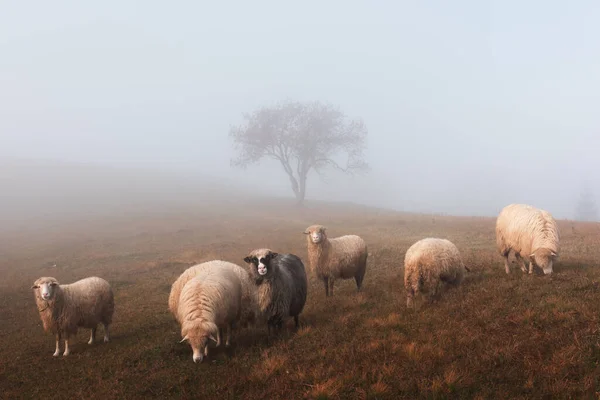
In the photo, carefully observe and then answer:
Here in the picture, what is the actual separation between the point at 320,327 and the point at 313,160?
5058 centimetres

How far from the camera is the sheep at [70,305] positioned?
987 centimetres

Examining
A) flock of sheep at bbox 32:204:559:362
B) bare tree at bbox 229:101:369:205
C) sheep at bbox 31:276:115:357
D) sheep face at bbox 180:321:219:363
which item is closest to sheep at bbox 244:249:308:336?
flock of sheep at bbox 32:204:559:362

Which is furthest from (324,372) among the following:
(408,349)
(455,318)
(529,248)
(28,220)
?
(28,220)

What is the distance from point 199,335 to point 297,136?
5123 cm

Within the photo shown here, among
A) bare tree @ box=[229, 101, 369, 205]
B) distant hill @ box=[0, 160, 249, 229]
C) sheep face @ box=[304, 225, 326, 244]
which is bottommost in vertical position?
distant hill @ box=[0, 160, 249, 229]

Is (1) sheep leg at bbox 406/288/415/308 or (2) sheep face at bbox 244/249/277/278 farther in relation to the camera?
(1) sheep leg at bbox 406/288/415/308

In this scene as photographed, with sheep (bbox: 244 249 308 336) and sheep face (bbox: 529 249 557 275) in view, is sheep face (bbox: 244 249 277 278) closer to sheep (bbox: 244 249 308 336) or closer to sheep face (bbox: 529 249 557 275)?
sheep (bbox: 244 249 308 336)

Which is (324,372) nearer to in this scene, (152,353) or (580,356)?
(580,356)

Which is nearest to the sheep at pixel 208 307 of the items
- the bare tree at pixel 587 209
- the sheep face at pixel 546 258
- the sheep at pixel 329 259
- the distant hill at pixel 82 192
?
the sheep at pixel 329 259

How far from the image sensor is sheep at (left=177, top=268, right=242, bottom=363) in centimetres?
752

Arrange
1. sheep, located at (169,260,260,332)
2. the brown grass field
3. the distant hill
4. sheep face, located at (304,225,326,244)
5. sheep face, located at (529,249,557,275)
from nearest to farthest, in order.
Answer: the brown grass field
sheep, located at (169,260,260,332)
sheep face, located at (529,249,557,275)
sheep face, located at (304,225,326,244)
the distant hill

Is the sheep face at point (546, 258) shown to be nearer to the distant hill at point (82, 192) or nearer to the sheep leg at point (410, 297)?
the sheep leg at point (410, 297)

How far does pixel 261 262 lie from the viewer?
9031 mm

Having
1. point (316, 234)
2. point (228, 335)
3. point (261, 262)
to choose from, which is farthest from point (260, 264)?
point (316, 234)
